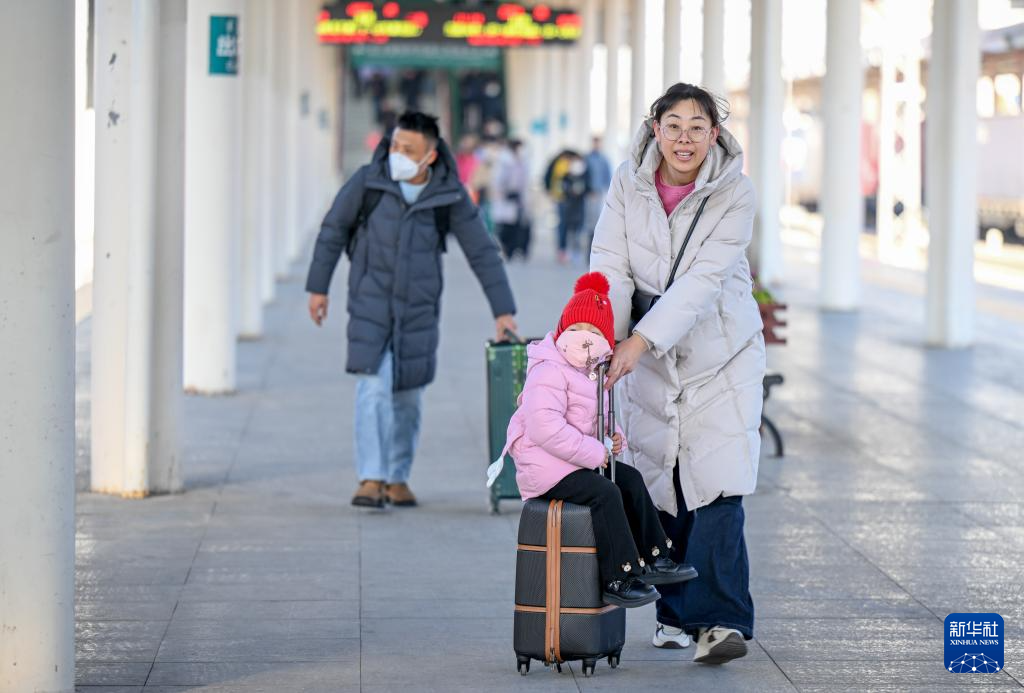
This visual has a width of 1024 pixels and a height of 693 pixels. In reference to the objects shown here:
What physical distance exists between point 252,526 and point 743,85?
173 feet

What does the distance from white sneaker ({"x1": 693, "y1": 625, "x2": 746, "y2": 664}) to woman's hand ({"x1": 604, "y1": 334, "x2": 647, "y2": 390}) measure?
0.85 meters

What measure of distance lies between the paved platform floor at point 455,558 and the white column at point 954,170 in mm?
3242

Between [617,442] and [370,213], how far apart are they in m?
2.95

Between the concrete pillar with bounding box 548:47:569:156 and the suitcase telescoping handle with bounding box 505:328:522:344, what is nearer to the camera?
the suitcase telescoping handle with bounding box 505:328:522:344

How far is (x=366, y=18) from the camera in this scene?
27734 mm

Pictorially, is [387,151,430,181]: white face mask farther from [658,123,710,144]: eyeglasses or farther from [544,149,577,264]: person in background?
[544,149,577,264]: person in background

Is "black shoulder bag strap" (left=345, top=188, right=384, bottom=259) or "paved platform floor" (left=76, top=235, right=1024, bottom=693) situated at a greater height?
"black shoulder bag strap" (left=345, top=188, right=384, bottom=259)

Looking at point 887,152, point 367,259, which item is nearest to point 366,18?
point 887,152

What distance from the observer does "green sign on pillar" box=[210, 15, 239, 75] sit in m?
11.4

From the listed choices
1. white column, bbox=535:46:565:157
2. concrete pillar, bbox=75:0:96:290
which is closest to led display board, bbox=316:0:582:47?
concrete pillar, bbox=75:0:96:290

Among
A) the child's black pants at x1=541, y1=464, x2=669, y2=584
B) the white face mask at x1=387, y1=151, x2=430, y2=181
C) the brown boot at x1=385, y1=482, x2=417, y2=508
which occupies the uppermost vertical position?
the white face mask at x1=387, y1=151, x2=430, y2=181

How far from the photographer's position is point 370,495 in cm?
816

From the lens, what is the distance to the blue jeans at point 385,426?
8133 mm

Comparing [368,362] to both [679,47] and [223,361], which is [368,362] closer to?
[223,361]
